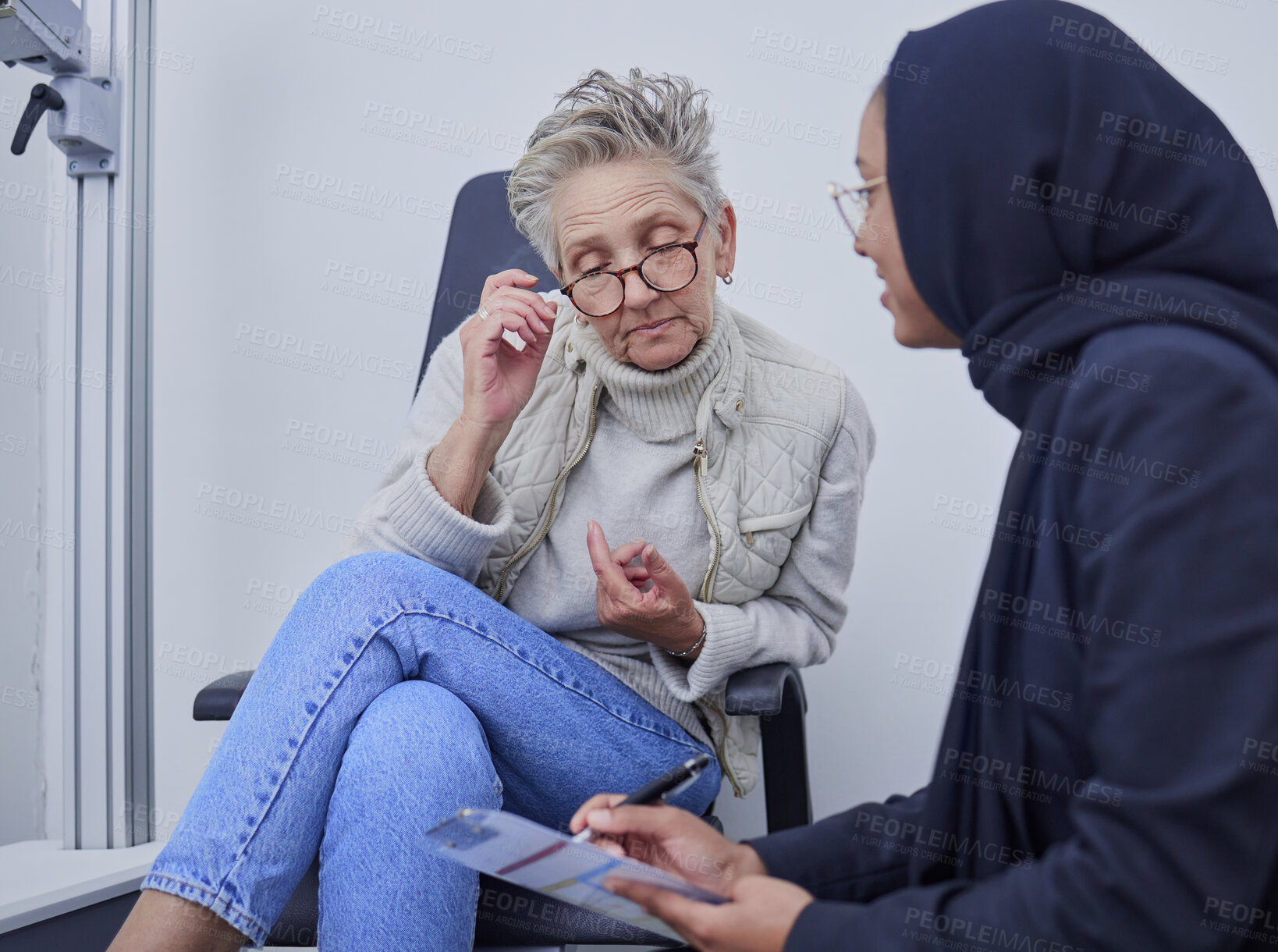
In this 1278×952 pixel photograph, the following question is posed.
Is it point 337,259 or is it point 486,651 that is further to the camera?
point 337,259

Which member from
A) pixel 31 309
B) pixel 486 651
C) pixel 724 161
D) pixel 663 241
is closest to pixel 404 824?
pixel 486 651

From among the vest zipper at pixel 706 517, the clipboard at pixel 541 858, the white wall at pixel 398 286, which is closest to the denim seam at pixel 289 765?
the clipboard at pixel 541 858

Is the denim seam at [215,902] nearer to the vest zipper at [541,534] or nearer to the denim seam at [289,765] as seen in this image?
the denim seam at [289,765]

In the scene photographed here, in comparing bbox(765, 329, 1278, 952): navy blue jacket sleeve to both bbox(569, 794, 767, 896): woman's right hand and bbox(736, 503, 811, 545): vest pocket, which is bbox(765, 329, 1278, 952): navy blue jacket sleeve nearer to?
bbox(569, 794, 767, 896): woman's right hand

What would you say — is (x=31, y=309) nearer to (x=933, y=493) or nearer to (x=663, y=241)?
(x=663, y=241)

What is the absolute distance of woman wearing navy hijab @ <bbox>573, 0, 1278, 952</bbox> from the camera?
469 millimetres

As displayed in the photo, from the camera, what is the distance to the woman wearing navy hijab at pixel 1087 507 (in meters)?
0.47

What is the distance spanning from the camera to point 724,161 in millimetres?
1829

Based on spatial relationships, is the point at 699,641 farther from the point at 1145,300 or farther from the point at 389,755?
the point at 1145,300

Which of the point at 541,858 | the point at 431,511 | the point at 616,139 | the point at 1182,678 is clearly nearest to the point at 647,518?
the point at 431,511

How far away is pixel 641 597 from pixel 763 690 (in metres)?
0.18

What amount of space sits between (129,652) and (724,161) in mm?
1428

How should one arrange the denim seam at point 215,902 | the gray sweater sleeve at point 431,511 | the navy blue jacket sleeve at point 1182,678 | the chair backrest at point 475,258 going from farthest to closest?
the chair backrest at point 475,258 < the gray sweater sleeve at point 431,511 < the denim seam at point 215,902 < the navy blue jacket sleeve at point 1182,678

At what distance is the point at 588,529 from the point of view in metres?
1.19
